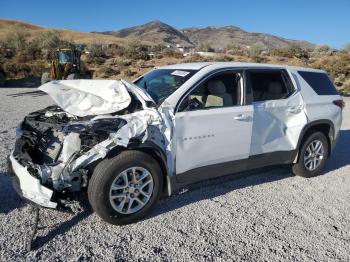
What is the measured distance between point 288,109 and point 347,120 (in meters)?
7.55

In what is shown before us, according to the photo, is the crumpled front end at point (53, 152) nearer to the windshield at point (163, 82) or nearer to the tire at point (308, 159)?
the windshield at point (163, 82)

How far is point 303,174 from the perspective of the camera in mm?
5973

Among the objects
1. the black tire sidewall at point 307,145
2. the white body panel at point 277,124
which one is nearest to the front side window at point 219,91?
the white body panel at point 277,124

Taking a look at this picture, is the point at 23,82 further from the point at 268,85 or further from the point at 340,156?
the point at 268,85

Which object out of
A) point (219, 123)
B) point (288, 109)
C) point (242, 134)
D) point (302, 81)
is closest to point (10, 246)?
point (219, 123)

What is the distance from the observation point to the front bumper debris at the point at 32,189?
11.8 feet

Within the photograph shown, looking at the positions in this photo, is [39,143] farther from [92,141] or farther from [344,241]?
[344,241]

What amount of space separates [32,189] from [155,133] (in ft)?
4.75

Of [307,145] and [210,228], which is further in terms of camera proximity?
[307,145]

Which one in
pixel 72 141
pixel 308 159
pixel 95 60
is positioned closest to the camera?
pixel 72 141

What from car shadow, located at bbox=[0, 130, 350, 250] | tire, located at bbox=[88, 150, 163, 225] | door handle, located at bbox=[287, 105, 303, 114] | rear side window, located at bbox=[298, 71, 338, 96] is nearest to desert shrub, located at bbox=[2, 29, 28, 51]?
car shadow, located at bbox=[0, 130, 350, 250]

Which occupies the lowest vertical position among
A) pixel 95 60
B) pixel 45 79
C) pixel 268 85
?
pixel 95 60

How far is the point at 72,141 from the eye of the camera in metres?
4.04

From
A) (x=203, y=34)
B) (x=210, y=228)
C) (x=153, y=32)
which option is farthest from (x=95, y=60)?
(x=203, y=34)
